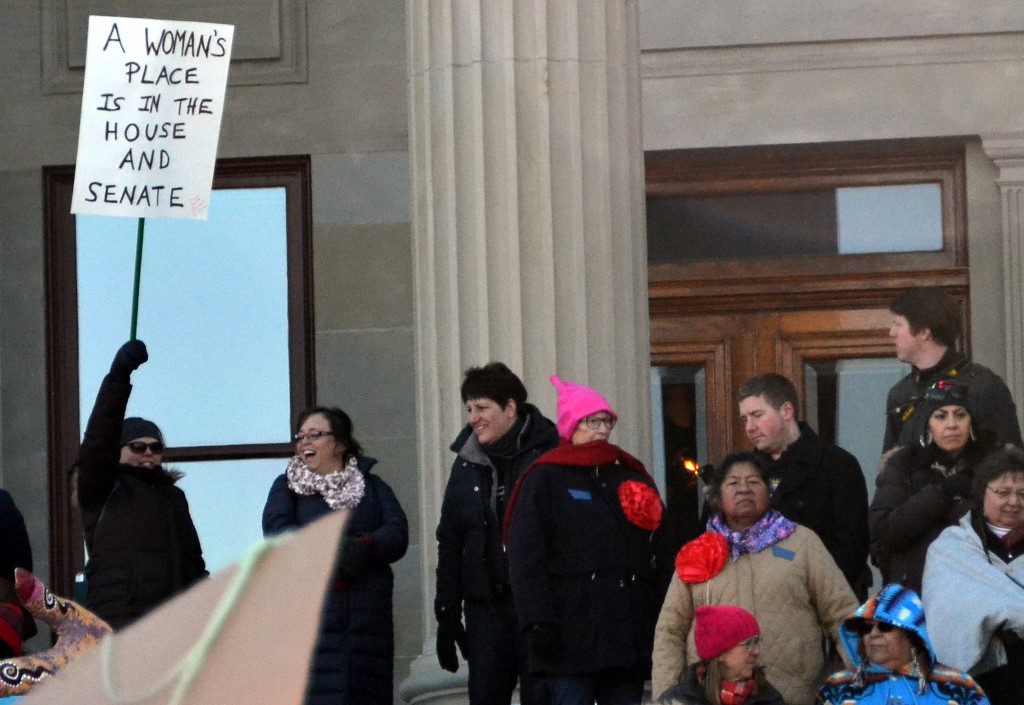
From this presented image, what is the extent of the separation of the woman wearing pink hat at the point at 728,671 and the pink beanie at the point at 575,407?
1.26m

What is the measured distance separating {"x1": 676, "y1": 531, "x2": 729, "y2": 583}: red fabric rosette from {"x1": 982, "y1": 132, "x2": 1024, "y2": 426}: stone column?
12.8 ft

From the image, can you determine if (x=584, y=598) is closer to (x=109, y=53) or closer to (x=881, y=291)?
(x=109, y=53)

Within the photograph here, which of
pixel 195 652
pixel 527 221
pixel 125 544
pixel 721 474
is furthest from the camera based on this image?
pixel 527 221

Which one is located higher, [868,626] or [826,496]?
[826,496]

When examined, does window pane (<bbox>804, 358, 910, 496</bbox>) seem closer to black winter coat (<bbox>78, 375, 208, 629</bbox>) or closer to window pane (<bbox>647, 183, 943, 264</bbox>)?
window pane (<bbox>647, 183, 943, 264</bbox>)

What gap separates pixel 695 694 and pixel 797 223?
524 cm

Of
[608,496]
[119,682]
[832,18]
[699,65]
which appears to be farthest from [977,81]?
[119,682]

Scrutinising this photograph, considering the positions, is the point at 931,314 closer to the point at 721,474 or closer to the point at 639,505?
the point at 721,474

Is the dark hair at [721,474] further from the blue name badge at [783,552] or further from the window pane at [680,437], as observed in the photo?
the window pane at [680,437]

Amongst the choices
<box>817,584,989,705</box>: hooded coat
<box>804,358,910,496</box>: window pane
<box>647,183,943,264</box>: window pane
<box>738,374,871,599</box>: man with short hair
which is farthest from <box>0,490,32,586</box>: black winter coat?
<box>804,358,910,496</box>: window pane

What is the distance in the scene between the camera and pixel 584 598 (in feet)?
23.5

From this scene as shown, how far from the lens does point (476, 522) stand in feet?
25.2

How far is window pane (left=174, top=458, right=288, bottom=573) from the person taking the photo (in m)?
10.8

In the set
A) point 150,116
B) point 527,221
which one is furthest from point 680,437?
point 150,116
